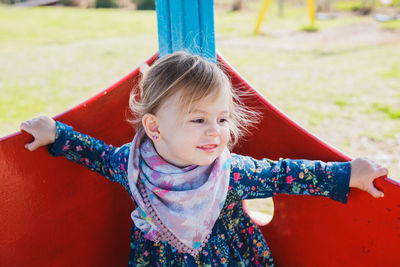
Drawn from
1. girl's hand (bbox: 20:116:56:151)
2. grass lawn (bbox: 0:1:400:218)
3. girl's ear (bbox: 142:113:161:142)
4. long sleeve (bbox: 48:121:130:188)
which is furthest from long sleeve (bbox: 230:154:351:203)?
grass lawn (bbox: 0:1:400:218)

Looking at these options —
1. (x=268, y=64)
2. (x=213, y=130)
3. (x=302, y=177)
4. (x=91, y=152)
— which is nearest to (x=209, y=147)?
(x=213, y=130)

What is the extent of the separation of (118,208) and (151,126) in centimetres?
50

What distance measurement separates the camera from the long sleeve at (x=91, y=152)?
4.59 ft

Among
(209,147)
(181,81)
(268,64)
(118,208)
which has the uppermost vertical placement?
(181,81)

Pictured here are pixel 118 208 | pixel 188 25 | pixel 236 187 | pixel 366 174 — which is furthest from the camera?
pixel 118 208

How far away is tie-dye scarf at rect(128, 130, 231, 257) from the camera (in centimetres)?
130

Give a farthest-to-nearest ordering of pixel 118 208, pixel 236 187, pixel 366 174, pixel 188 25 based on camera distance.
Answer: pixel 118 208
pixel 188 25
pixel 236 187
pixel 366 174

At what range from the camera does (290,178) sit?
1.31m

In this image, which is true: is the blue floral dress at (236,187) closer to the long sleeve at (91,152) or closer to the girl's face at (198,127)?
the long sleeve at (91,152)

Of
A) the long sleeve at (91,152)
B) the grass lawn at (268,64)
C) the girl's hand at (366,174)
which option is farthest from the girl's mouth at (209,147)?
the grass lawn at (268,64)

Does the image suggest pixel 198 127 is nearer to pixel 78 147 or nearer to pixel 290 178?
pixel 290 178

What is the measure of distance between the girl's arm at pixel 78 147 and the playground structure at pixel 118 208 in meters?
0.04

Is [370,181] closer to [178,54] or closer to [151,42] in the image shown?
[178,54]

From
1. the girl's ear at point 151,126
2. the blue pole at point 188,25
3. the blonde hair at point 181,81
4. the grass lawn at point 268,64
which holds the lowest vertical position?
the grass lawn at point 268,64
